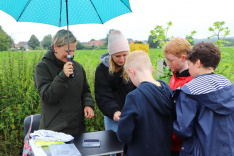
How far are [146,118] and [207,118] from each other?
423 millimetres

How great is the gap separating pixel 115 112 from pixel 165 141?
2.84 ft

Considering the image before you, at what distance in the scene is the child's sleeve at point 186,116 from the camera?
1.66 metres

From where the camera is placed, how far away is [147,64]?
6.18ft

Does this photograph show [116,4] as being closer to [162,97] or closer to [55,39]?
[55,39]

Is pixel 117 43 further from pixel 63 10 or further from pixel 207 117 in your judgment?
pixel 207 117

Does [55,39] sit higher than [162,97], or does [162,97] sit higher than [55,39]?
[55,39]

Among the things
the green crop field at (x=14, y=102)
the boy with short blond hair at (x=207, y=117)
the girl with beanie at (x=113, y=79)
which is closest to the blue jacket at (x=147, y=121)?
the boy with short blond hair at (x=207, y=117)

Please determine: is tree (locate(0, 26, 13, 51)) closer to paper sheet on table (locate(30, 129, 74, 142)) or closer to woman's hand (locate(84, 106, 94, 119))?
woman's hand (locate(84, 106, 94, 119))

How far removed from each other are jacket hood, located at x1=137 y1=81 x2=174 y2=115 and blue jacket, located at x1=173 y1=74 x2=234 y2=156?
0.08 m

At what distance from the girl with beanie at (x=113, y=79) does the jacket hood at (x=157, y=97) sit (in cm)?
97

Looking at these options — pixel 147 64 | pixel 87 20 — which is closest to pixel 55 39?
pixel 87 20

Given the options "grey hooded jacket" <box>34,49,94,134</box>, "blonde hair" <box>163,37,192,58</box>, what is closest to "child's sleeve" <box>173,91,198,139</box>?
"blonde hair" <box>163,37,192,58</box>

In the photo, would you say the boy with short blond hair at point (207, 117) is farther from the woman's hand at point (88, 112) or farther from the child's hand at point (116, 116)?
the woman's hand at point (88, 112)

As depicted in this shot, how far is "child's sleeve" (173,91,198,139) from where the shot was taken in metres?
1.66
